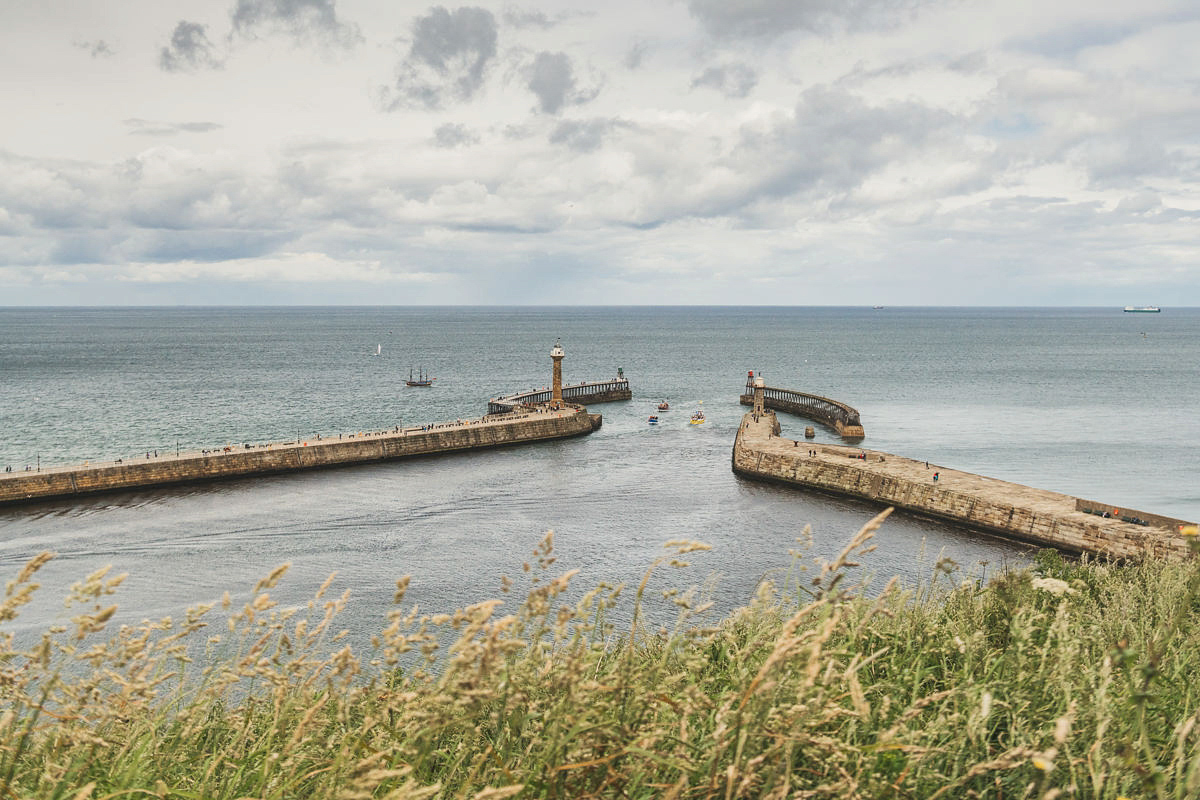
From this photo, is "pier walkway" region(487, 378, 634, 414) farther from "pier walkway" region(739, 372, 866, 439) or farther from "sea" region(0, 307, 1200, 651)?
"pier walkway" region(739, 372, 866, 439)

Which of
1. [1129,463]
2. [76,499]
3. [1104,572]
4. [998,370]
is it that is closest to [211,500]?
[76,499]

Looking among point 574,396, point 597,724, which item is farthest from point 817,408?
point 597,724

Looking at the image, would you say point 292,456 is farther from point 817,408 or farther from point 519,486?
point 817,408

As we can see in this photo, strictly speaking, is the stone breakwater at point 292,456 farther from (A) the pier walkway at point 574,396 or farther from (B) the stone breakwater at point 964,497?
(B) the stone breakwater at point 964,497

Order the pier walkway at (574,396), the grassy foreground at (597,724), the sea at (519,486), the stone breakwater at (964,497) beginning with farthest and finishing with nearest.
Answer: the pier walkway at (574,396) < the stone breakwater at (964,497) < the sea at (519,486) < the grassy foreground at (597,724)

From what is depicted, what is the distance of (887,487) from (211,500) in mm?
29638

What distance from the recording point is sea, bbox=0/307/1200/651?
955 inches

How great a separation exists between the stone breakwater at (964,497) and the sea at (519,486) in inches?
36.5

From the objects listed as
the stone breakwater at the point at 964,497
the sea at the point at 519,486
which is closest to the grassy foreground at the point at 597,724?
the sea at the point at 519,486

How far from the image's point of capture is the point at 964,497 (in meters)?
31.5

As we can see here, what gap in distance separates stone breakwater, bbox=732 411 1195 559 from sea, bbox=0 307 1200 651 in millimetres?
928

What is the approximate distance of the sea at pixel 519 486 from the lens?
79.6 feet

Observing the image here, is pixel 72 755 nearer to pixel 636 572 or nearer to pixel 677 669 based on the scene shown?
pixel 677 669

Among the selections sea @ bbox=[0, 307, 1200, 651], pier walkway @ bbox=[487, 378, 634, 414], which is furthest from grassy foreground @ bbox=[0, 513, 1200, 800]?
pier walkway @ bbox=[487, 378, 634, 414]
